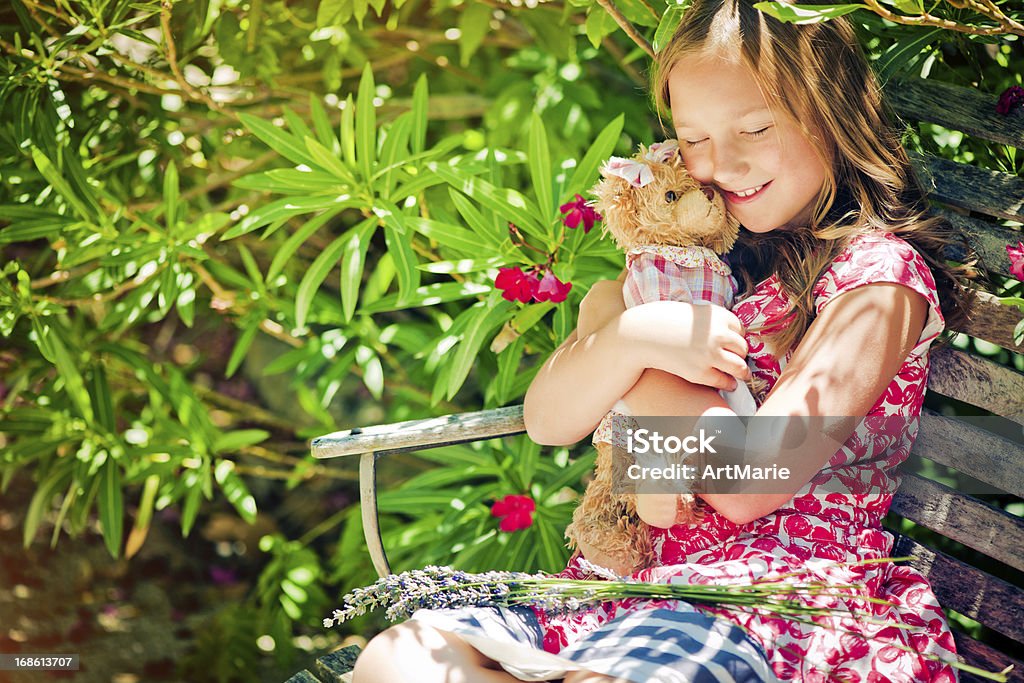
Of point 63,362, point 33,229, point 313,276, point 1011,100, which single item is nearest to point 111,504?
point 63,362

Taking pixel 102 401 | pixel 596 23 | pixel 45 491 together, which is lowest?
pixel 45 491

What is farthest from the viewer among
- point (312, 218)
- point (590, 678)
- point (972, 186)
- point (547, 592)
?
point (312, 218)

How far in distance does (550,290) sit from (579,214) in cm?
16

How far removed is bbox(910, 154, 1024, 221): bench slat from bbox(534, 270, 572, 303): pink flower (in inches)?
26.4

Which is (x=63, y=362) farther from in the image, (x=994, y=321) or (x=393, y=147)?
(x=994, y=321)

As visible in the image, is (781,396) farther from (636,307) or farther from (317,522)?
(317,522)

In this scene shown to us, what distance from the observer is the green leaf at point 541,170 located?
1.98m

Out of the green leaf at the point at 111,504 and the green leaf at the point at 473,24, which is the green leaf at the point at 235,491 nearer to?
Result: the green leaf at the point at 111,504

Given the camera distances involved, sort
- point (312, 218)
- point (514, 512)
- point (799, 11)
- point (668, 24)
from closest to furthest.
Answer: point (799, 11) < point (668, 24) < point (514, 512) < point (312, 218)

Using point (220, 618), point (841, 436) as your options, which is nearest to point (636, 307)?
point (841, 436)

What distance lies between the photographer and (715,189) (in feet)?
4.99

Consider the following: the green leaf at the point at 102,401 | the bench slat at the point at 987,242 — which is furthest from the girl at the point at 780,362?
the green leaf at the point at 102,401

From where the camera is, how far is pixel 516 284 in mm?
1836
